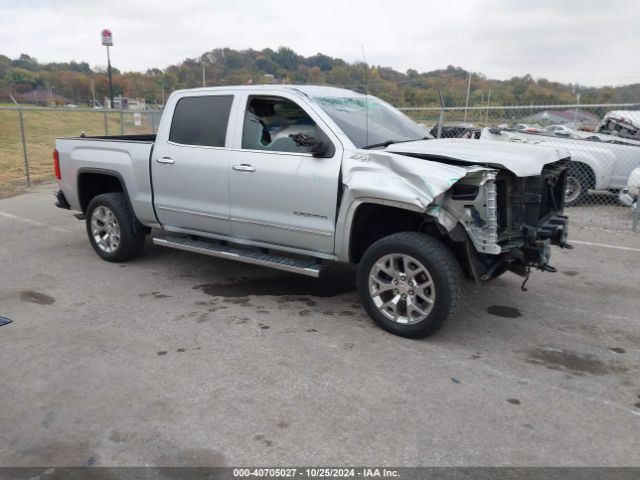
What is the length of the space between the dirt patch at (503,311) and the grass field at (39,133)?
9.71m

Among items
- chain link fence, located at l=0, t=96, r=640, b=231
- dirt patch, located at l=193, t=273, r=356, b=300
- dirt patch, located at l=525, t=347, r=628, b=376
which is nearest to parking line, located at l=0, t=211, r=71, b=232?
chain link fence, located at l=0, t=96, r=640, b=231

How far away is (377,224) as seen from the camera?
180 inches

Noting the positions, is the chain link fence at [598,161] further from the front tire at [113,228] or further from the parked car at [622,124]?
the front tire at [113,228]

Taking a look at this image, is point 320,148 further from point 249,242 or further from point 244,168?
point 249,242

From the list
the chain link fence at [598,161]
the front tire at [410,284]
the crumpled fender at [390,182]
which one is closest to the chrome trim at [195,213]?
the crumpled fender at [390,182]

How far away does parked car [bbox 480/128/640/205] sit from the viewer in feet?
32.3

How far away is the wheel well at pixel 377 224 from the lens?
4.34 metres

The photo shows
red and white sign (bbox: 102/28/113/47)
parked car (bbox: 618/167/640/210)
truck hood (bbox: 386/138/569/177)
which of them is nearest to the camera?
truck hood (bbox: 386/138/569/177)

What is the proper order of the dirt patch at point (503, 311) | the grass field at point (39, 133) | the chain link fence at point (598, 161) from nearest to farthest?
the dirt patch at point (503, 311)
the chain link fence at point (598, 161)
the grass field at point (39, 133)

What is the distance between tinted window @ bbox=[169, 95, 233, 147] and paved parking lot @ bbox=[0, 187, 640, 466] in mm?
1471

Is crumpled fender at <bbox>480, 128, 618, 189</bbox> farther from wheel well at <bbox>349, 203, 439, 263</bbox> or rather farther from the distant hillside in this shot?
wheel well at <bbox>349, 203, 439, 263</bbox>

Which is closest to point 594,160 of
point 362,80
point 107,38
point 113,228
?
point 362,80

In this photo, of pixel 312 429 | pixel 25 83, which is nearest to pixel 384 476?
pixel 312 429

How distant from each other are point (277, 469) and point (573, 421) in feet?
5.76
